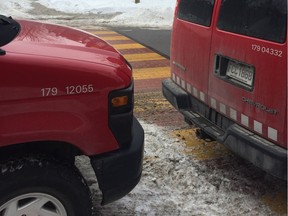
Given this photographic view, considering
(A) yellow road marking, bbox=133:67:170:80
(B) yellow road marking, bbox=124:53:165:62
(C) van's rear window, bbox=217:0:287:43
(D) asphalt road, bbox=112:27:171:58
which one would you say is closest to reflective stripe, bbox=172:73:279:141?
(C) van's rear window, bbox=217:0:287:43

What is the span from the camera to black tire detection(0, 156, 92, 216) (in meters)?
2.45

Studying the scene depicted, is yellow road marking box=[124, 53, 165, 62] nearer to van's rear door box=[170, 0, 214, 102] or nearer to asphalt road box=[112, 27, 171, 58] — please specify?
asphalt road box=[112, 27, 171, 58]

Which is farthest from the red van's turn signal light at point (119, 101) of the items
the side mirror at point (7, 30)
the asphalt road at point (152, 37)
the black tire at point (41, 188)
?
the asphalt road at point (152, 37)

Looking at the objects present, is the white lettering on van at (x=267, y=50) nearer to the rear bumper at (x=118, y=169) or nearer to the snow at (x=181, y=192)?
the rear bumper at (x=118, y=169)

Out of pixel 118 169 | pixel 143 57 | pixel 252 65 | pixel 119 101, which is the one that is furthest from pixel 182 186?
pixel 143 57

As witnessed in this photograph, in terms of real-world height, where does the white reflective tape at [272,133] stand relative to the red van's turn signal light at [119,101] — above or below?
below

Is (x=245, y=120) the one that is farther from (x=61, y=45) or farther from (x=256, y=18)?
(x=61, y=45)

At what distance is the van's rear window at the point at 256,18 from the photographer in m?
2.87

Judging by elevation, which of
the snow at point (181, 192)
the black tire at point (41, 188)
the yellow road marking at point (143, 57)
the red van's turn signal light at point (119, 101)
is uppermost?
the red van's turn signal light at point (119, 101)

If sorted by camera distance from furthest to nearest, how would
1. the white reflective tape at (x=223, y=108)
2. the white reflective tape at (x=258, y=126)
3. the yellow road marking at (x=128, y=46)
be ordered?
the yellow road marking at (x=128, y=46), the white reflective tape at (x=223, y=108), the white reflective tape at (x=258, y=126)

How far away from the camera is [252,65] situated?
10.2ft

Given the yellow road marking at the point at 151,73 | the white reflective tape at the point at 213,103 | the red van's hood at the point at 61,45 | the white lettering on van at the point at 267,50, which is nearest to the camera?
the red van's hood at the point at 61,45

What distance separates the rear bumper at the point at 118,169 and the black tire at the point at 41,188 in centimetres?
13

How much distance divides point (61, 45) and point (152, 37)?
9.40m
